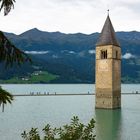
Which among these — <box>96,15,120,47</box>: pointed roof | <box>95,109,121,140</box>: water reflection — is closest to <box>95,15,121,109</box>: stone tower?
<box>96,15,120,47</box>: pointed roof

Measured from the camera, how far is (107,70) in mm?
66562

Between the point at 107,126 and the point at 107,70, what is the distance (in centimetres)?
2369

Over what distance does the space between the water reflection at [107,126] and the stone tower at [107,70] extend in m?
2.80

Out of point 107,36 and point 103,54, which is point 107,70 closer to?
point 103,54

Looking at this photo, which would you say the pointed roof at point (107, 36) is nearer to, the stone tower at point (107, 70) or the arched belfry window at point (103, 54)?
the stone tower at point (107, 70)

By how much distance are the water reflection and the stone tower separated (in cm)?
280

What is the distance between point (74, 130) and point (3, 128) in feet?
99.2

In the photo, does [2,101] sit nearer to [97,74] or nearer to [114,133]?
[114,133]

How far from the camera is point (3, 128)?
38.6 meters

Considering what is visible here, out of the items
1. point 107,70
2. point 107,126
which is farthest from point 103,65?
point 107,126

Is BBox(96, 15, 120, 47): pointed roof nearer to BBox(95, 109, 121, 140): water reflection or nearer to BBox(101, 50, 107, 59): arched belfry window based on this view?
BBox(101, 50, 107, 59): arched belfry window

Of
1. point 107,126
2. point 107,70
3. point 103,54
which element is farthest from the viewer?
point 103,54

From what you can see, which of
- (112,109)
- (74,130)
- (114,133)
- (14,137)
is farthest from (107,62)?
(74,130)

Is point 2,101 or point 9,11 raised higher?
point 9,11
